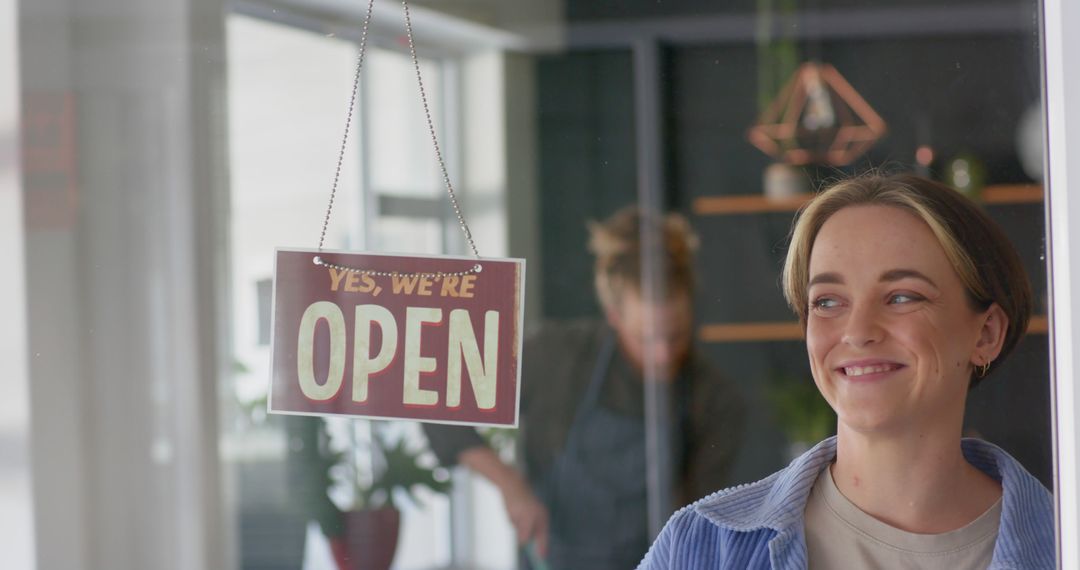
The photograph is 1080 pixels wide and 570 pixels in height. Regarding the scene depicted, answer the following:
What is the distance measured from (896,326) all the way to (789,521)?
0.44 feet

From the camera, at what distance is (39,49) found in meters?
1.07

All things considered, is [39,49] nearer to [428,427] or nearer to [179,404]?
[179,404]

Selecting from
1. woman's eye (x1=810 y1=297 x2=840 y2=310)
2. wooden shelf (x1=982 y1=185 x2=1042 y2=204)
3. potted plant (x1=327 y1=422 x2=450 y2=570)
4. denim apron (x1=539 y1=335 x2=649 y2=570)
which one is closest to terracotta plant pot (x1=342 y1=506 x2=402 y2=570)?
potted plant (x1=327 y1=422 x2=450 y2=570)

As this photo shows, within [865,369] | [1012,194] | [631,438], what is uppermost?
[1012,194]

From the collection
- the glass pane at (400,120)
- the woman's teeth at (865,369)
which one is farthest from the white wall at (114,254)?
the woman's teeth at (865,369)

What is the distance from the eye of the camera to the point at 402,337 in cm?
75

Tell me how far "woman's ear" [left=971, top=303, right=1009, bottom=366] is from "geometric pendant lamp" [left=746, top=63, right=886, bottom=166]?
17 cm

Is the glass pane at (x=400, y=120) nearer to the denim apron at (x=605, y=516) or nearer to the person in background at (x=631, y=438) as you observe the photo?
the person in background at (x=631, y=438)

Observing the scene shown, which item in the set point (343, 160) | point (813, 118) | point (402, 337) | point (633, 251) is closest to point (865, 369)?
point (402, 337)

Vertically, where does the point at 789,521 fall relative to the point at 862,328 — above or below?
below

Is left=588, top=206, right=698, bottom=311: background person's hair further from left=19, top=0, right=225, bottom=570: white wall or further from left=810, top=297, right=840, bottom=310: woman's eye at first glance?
left=19, top=0, right=225, bottom=570: white wall

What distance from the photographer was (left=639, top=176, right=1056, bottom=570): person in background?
2.15 feet

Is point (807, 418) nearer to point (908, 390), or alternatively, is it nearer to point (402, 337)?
point (908, 390)

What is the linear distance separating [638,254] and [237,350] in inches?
17.1
